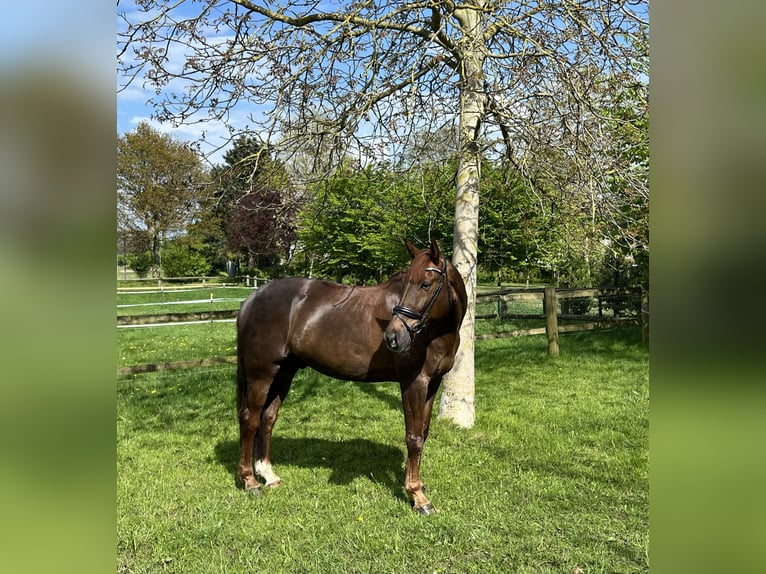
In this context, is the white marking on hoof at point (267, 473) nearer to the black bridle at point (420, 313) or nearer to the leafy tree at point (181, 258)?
the black bridle at point (420, 313)

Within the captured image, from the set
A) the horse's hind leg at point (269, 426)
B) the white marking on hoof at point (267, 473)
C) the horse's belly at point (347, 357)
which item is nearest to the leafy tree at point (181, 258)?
the horse's hind leg at point (269, 426)

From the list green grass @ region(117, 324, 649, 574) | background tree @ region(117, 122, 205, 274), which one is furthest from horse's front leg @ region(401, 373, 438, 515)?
background tree @ region(117, 122, 205, 274)

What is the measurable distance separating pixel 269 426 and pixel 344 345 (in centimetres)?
102

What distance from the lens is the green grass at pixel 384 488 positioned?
9.91 feet

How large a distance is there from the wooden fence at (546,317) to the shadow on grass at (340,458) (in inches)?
115

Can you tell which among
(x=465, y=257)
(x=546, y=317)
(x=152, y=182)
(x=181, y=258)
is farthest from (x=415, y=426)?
(x=181, y=258)

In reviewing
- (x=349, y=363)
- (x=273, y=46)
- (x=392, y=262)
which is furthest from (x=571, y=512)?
(x=392, y=262)

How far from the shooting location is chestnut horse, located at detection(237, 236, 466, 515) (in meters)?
3.58

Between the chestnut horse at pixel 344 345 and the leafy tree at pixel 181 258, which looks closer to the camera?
the chestnut horse at pixel 344 345

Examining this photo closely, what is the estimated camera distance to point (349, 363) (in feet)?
12.5
